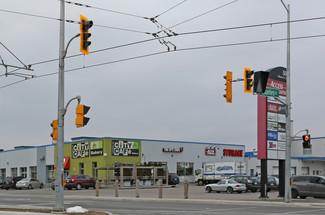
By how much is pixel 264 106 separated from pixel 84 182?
24.5 m

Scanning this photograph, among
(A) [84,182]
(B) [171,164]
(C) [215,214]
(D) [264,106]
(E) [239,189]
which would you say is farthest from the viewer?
(B) [171,164]

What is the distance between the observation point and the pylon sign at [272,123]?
2992cm

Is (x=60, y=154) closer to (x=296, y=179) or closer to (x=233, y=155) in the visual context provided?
(x=296, y=179)

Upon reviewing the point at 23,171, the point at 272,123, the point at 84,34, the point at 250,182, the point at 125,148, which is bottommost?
the point at 23,171

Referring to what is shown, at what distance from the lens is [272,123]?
30.6 meters

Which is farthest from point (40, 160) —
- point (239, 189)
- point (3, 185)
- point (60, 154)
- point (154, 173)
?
point (60, 154)

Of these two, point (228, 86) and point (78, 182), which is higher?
point (228, 86)

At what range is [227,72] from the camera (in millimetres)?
21969

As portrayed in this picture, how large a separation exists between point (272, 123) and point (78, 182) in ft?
79.9

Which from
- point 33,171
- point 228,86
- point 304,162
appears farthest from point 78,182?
point 304,162

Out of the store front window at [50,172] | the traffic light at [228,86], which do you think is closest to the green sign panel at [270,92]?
the traffic light at [228,86]

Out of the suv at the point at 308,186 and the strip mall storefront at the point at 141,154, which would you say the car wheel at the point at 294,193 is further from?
the strip mall storefront at the point at 141,154

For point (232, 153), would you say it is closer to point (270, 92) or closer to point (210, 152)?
point (210, 152)

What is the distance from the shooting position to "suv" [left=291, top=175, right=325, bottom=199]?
99.0 feet
